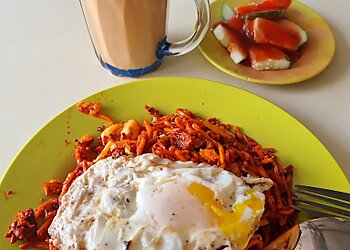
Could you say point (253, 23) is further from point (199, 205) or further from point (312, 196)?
point (199, 205)

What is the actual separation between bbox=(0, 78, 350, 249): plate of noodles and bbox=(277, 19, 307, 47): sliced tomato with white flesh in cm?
40

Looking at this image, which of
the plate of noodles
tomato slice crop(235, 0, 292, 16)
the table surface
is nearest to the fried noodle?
the plate of noodles

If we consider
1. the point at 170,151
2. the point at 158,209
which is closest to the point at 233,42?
the point at 170,151

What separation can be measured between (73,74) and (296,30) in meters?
0.86

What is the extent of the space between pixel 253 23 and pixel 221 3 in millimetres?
209

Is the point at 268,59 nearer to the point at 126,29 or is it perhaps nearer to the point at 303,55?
the point at 303,55

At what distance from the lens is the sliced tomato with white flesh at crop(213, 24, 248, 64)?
6.13 ft

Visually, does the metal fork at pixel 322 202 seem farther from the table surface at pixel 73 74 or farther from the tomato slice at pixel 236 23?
the tomato slice at pixel 236 23

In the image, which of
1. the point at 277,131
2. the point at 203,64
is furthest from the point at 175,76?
A: the point at 277,131

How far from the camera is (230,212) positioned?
1.28 m

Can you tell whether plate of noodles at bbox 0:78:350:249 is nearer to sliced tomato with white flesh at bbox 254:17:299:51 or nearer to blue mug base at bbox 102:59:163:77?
blue mug base at bbox 102:59:163:77

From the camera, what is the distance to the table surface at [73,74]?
175cm

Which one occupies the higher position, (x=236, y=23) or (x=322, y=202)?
(x=236, y=23)

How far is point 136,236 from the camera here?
1245 millimetres
